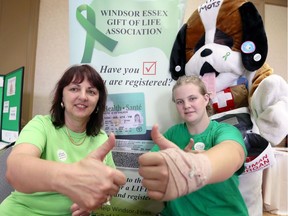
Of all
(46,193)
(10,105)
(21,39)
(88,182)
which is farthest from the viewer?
(21,39)

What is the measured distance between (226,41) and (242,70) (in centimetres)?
17

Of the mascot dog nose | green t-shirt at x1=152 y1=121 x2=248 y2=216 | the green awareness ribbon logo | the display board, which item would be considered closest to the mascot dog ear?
the mascot dog nose

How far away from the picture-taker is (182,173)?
0.48 meters

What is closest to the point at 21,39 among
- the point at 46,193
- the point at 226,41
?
the point at 46,193

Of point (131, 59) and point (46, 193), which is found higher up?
point (131, 59)

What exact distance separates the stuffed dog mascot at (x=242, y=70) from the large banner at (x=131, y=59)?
0.17 m

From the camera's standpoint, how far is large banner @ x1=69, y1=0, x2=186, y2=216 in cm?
128

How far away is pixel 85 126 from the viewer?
1.00 m

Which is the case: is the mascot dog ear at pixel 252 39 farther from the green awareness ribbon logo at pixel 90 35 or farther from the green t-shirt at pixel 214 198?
the green awareness ribbon logo at pixel 90 35

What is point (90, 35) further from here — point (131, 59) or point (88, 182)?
point (88, 182)

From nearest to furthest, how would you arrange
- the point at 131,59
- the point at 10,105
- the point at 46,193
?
1. the point at 46,193
2. the point at 131,59
3. the point at 10,105

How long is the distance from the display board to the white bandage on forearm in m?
1.49

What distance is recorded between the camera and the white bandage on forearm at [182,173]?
476mm

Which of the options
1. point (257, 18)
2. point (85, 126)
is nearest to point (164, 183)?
point (85, 126)
